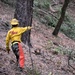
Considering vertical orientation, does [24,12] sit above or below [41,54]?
above

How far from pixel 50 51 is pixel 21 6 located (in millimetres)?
3060

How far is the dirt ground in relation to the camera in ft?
34.1

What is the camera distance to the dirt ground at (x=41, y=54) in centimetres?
1039

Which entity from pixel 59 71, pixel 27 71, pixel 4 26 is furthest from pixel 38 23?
pixel 27 71

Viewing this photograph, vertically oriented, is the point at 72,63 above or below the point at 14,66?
below

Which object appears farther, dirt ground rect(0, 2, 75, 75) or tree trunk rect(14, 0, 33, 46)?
tree trunk rect(14, 0, 33, 46)

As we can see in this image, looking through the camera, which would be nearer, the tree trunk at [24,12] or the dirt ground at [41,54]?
the dirt ground at [41,54]

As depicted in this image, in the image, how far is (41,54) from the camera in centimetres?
1336

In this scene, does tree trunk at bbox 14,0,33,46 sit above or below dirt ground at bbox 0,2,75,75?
above

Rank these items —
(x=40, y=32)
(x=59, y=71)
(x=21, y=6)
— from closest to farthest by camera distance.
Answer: (x=59, y=71) < (x=21, y=6) < (x=40, y=32)

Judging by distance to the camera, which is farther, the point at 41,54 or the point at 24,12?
the point at 41,54

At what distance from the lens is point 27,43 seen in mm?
13602

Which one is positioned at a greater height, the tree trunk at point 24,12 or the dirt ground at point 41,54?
the tree trunk at point 24,12

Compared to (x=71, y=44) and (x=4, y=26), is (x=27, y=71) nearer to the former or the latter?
(x=4, y=26)
